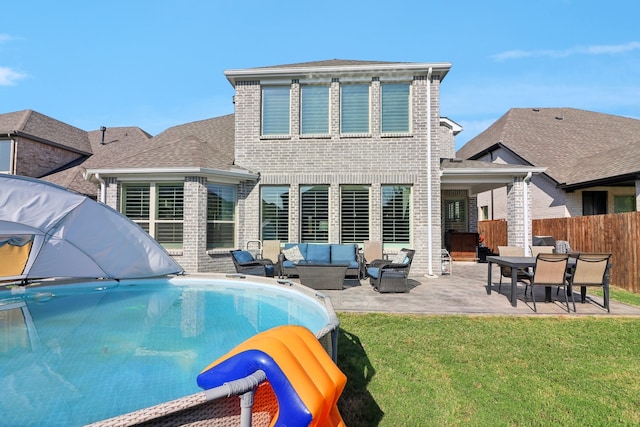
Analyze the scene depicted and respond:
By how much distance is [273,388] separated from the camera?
2.16 meters

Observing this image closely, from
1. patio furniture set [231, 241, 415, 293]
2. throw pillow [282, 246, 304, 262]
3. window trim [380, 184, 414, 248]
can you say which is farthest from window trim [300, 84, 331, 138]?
throw pillow [282, 246, 304, 262]

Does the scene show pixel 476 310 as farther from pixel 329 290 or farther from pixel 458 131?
pixel 458 131

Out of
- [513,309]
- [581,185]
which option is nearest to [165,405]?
[513,309]

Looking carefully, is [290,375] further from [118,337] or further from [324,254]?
[324,254]

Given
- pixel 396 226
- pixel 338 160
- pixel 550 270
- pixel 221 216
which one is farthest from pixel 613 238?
pixel 221 216

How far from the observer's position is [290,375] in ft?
7.19

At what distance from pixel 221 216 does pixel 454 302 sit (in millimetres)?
8524

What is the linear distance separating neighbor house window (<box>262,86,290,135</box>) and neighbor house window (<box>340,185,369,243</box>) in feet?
11.3

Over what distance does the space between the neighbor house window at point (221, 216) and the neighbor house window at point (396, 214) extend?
18.9 ft

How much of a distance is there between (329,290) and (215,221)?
211 inches

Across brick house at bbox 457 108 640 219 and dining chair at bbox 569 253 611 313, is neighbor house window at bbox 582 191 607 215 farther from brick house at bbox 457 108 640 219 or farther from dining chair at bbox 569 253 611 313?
dining chair at bbox 569 253 611 313

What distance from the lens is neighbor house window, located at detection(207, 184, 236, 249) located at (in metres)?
12.2

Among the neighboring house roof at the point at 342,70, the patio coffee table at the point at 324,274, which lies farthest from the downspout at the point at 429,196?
the patio coffee table at the point at 324,274

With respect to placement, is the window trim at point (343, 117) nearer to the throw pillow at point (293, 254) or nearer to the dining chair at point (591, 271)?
the throw pillow at point (293, 254)
